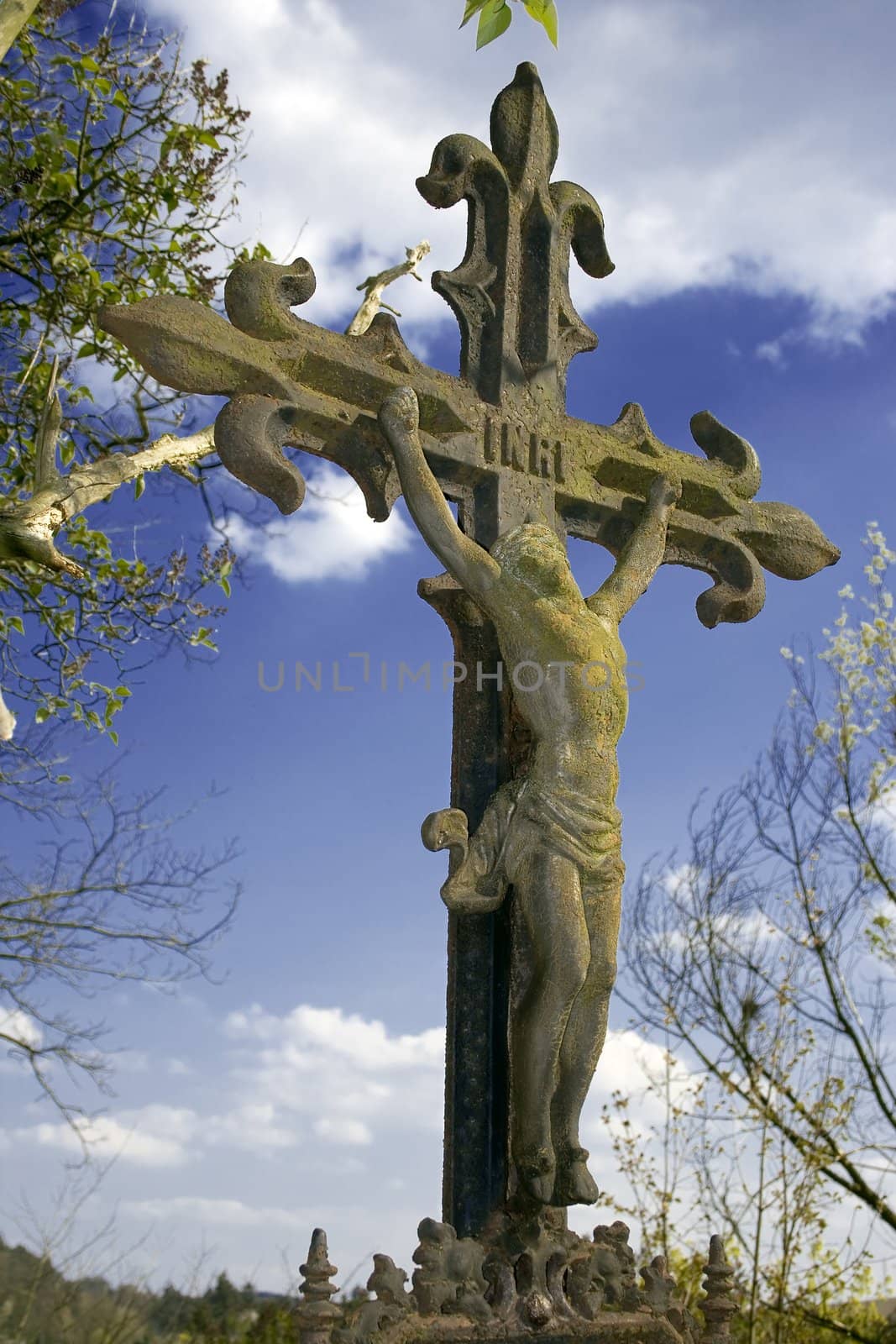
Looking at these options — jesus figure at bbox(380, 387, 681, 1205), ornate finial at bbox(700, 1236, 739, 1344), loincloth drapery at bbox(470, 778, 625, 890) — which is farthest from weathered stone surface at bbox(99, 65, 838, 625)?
ornate finial at bbox(700, 1236, 739, 1344)

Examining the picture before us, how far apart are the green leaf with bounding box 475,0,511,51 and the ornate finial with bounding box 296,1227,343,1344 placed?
3282 millimetres

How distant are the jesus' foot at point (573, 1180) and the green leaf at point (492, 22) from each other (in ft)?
10.2

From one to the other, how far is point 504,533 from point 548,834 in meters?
1.02

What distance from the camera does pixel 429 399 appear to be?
3961mm

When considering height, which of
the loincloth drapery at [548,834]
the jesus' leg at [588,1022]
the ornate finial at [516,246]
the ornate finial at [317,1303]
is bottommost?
the ornate finial at [317,1303]

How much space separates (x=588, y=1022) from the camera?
344cm

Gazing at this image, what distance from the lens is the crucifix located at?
3389mm

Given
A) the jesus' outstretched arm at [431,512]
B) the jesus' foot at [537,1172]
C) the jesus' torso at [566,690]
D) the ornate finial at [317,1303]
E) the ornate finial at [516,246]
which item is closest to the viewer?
the ornate finial at [317,1303]

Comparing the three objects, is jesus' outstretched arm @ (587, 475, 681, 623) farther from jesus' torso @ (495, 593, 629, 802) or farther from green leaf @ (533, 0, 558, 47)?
green leaf @ (533, 0, 558, 47)

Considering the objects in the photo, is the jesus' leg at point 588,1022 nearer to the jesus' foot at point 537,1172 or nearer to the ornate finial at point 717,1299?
the jesus' foot at point 537,1172

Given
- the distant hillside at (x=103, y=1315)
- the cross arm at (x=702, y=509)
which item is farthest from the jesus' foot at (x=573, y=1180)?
the distant hillside at (x=103, y=1315)

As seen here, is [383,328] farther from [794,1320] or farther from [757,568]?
[794,1320]

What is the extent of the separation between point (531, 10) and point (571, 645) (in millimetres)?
1929

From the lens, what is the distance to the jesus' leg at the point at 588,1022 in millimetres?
3418
